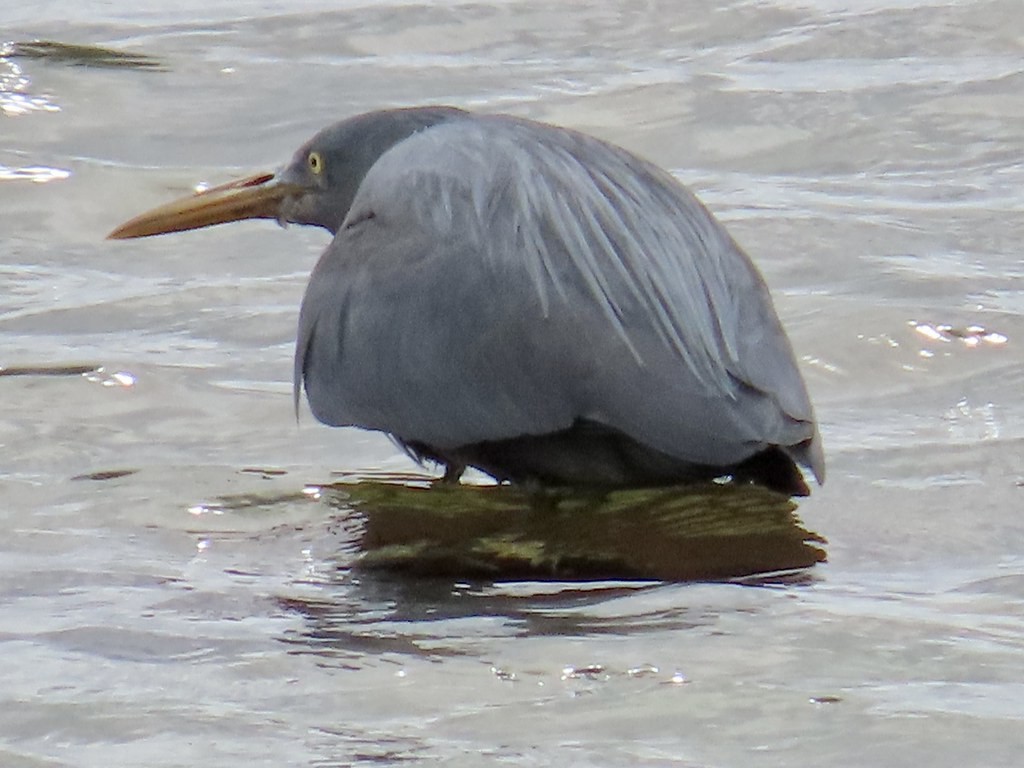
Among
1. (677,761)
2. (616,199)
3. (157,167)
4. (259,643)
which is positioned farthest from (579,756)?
(157,167)

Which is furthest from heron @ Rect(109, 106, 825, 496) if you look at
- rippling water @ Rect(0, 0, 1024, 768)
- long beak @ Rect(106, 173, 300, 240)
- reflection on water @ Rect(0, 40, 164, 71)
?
reflection on water @ Rect(0, 40, 164, 71)

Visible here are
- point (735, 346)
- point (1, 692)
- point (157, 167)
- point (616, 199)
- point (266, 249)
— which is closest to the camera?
point (1, 692)

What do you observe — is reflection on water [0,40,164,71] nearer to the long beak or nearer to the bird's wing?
the long beak

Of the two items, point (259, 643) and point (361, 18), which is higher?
point (361, 18)

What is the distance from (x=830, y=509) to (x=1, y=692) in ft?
6.32

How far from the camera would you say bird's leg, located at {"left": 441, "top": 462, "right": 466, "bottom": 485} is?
4918 mm

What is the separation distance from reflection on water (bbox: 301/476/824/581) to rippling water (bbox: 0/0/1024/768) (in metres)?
0.10

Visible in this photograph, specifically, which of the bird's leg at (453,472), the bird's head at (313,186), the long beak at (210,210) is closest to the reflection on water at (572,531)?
the bird's leg at (453,472)

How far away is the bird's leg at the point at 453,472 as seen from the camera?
16.1 ft

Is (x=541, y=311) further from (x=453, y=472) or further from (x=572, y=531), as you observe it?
(x=453, y=472)

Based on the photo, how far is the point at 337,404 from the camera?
15.6 feet

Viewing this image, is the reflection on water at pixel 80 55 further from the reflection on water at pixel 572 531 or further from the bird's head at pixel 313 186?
the reflection on water at pixel 572 531

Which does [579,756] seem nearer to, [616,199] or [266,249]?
[616,199]

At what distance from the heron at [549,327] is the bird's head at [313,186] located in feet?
1.51
